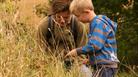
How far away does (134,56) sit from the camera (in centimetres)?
1034

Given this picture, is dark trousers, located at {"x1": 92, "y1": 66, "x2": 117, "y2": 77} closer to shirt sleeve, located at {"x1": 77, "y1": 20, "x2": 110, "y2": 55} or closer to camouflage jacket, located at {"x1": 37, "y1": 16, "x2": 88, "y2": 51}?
shirt sleeve, located at {"x1": 77, "y1": 20, "x2": 110, "y2": 55}

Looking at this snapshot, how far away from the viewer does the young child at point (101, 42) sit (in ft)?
14.1

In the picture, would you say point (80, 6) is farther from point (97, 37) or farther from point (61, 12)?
point (61, 12)

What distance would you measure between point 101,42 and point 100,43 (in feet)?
0.05

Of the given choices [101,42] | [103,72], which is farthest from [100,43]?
[103,72]

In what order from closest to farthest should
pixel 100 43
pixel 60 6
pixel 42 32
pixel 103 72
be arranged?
pixel 100 43 → pixel 103 72 → pixel 60 6 → pixel 42 32

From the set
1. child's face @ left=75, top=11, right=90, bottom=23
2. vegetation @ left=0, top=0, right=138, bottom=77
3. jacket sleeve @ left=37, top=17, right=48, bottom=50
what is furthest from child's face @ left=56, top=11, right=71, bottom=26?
child's face @ left=75, top=11, right=90, bottom=23

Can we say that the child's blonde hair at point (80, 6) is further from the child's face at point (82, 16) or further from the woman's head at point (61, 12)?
the woman's head at point (61, 12)

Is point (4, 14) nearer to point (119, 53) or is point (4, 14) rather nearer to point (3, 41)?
point (3, 41)

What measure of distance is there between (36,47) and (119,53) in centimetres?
567

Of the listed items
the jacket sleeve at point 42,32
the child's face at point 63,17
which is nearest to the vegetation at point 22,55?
the jacket sleeve at point 42,32

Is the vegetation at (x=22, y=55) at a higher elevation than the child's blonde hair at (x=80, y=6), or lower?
lower

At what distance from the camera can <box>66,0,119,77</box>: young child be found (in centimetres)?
429

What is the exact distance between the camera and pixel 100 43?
14.0 ft
